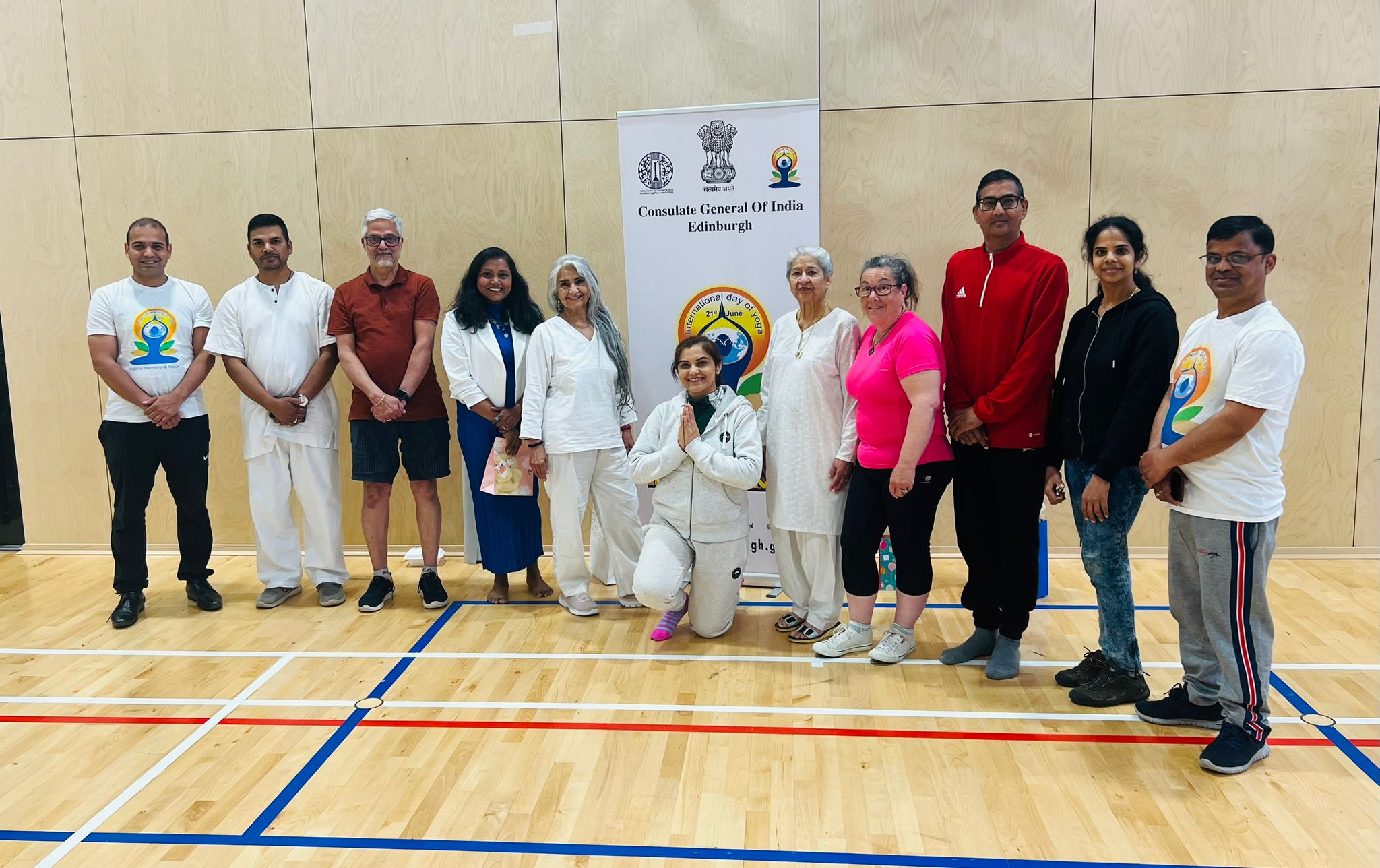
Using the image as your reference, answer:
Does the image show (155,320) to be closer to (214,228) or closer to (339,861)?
(214,228)

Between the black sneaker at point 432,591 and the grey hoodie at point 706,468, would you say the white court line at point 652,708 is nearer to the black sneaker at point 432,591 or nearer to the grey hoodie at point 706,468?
the grey hoodie at point 706,468

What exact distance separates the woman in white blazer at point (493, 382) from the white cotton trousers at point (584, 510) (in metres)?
0.21

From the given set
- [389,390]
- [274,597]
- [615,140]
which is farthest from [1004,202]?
[274,597]

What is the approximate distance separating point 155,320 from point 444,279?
1.45 meters

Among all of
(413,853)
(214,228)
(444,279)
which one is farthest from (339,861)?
(214,228)

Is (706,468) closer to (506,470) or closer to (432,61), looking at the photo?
(506,470)

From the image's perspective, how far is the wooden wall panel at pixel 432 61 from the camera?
4.92 metres

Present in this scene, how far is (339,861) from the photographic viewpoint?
2.46 m

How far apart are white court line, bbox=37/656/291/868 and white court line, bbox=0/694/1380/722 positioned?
0.04 ft

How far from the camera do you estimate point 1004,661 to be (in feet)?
11.4

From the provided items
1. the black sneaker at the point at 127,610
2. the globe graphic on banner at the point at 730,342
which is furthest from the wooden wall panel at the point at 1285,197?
the black sneaker at the point at 127,610

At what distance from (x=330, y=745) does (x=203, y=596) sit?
1.83 m

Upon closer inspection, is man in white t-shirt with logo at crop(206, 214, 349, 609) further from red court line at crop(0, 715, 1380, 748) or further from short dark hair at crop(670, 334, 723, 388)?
short dark hair at crop(670, 334, 723, 388)

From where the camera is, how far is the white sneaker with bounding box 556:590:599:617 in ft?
14.0
